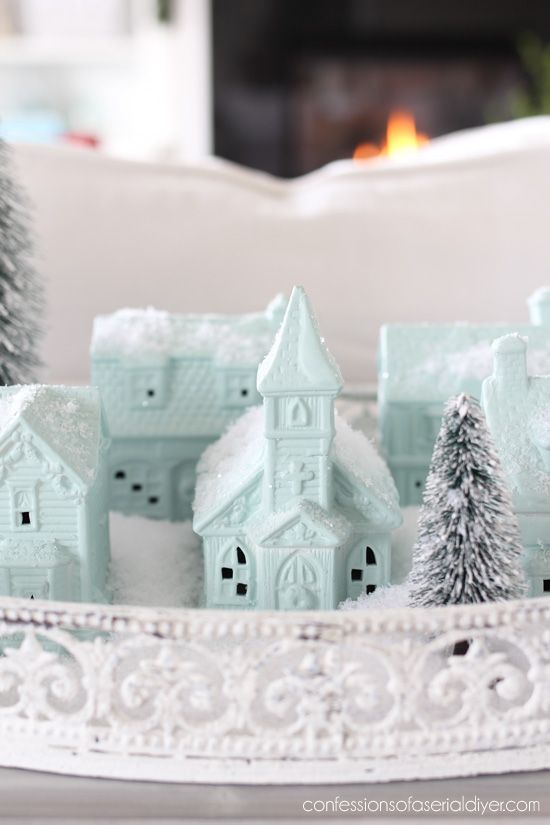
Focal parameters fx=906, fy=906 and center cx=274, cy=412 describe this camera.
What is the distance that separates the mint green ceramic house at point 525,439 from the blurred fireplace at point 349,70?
381cm

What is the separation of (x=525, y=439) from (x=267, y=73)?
160 inches

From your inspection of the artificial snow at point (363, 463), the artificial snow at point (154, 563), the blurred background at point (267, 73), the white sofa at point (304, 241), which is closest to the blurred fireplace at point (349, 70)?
the blurred background at point (267, 73)

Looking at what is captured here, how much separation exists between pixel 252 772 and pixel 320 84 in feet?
14.6

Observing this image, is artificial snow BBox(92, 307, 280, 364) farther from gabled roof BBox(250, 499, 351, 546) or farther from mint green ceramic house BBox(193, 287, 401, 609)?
gabled roof BBox(250, 499, 351, 546)

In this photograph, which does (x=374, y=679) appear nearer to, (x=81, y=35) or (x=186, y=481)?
(x=186, y=481)

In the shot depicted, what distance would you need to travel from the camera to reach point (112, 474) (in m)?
1.72

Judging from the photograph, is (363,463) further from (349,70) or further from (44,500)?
(349,70)

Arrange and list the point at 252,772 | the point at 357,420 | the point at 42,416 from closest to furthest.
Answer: the point at 252,772, the point at 42,416, the point at 357,420

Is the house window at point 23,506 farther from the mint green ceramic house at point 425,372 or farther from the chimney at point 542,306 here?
the chimney at point 542,306

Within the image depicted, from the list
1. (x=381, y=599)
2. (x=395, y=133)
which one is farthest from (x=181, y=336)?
(x=395, y=133)

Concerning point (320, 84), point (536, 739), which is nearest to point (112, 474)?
point (536, 739)

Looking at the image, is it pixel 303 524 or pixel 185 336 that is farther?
pixel 185 336

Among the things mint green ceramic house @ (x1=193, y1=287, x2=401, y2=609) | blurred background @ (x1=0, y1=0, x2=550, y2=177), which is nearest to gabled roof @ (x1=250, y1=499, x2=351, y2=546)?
mint green ceramic house @ (x1=193, y1=287, x2=401, y2=609)

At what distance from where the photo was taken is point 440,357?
161 centimetres
